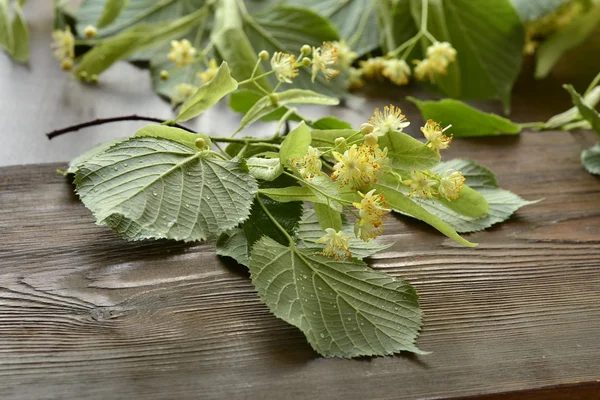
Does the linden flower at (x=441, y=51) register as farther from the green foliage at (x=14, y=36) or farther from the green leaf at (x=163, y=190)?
the green foliage at (x=14, y=36)

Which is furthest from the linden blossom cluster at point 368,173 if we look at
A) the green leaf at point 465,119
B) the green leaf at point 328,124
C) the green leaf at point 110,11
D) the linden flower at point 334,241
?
the green leaf at point 110,11

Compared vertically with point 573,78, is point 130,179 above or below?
above

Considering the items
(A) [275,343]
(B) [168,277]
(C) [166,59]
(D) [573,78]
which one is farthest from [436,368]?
(D) [573,78]

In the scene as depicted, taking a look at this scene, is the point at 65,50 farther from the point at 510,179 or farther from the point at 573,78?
the point at 573,78

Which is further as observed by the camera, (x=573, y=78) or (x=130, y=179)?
(x=573, y=78)

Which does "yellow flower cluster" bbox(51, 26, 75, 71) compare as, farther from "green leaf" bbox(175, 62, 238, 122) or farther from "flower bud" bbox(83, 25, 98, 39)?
"green leaf" bbox(175, 62, 238, 122)

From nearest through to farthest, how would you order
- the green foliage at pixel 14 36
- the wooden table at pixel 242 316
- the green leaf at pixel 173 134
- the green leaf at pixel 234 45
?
1. the wooden table at pixel 242 316
2. the green leaf at pixel 173 134
3. the green leaf at pixel 234 45
4. the green foliage at pixel 14 36

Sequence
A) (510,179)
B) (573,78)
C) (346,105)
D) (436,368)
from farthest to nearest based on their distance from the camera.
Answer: (573,78)
(346,105)
(510,179)
(436,368)

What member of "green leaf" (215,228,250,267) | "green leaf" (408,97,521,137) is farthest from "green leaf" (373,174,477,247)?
"green leaf" (408,97,521,137)
